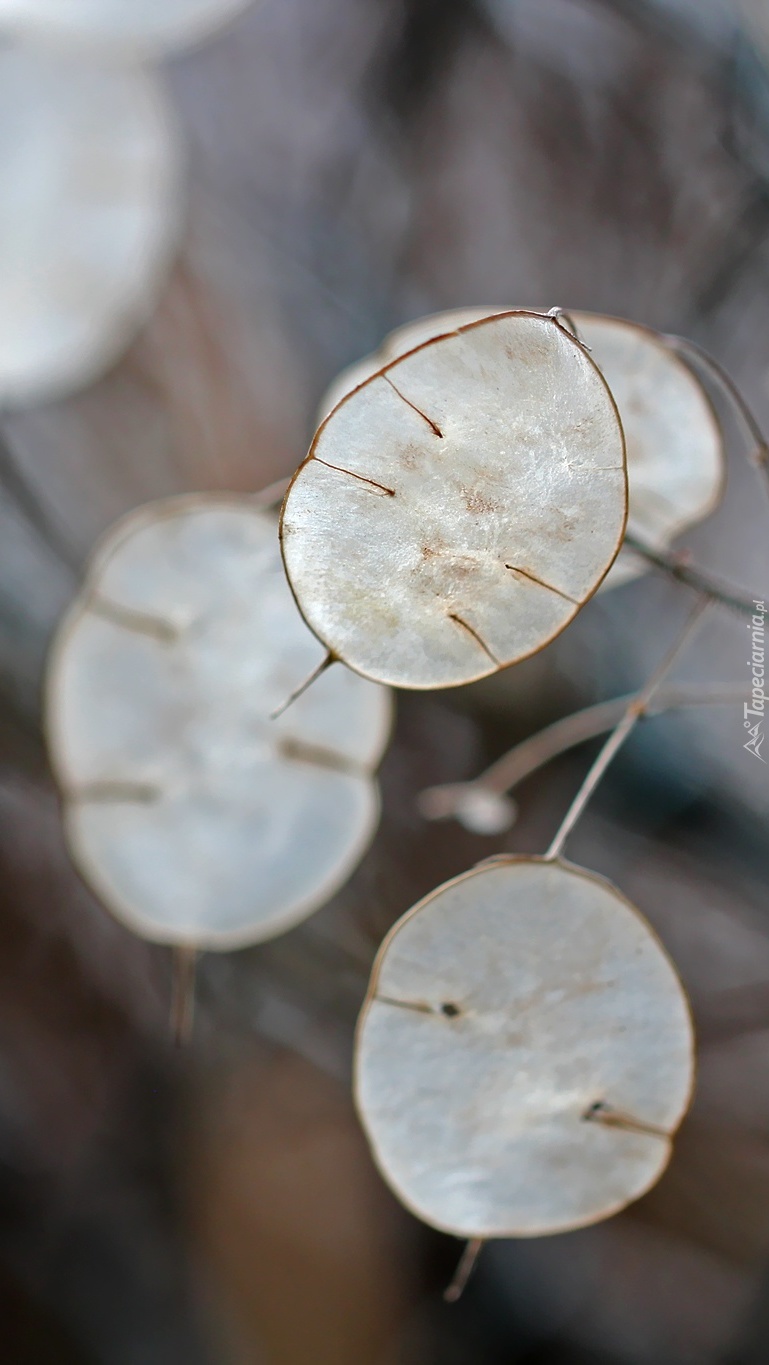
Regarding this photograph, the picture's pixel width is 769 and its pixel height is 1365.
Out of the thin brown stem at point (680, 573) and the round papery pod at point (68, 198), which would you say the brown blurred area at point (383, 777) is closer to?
the round papery pod at point (68, 198)

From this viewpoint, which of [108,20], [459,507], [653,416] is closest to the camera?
[459,507]

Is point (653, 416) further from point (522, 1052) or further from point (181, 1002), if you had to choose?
point (181, 1002)

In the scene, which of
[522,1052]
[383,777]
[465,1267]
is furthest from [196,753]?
[383,777]

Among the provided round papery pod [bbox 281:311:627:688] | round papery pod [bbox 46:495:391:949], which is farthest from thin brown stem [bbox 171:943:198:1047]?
round papery pod [bbox 281:311:627:688]

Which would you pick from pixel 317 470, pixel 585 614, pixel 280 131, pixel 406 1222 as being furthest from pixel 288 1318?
pixel 280 131

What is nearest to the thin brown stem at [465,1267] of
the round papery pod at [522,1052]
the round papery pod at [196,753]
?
the round papery pod at [522,1052]

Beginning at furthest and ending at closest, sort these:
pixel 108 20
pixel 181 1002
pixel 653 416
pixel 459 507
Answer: pixel 181 1002 < pixel 108 20 < pixel 653 416 < pixel 459 507

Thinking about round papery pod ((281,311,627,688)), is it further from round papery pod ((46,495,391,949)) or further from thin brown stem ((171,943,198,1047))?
thin brown stem ((171,943,198,1047))
